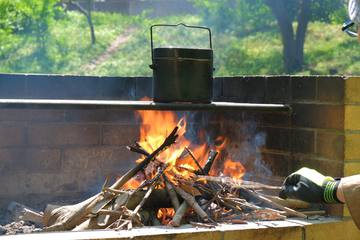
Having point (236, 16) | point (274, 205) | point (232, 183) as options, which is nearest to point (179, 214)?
point (232, 183)

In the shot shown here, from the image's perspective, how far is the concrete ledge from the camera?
2.61 metres

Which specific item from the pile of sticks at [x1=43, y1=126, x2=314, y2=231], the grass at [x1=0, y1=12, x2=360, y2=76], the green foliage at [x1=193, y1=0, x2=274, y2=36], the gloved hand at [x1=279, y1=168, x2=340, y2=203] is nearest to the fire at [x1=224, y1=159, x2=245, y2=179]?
the pile of sticks at [x1=43, y1=126, x2=314, y2=231]

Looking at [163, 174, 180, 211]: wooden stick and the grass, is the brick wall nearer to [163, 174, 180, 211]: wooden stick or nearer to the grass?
[163, 174, 180, 211]: wooden stick

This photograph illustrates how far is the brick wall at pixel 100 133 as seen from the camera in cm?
350

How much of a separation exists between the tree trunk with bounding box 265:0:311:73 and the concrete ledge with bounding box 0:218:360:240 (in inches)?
471

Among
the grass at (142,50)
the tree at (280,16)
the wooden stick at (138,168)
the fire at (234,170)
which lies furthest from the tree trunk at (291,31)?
the wooden stick at (138,168)

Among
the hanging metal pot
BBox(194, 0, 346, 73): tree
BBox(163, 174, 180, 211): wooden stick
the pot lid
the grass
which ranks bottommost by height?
BBox(163, 174, 180, 211): wooden stick

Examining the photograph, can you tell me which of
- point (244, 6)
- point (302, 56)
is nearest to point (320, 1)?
point (302, 56)

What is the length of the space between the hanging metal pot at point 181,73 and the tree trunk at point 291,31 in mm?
11802

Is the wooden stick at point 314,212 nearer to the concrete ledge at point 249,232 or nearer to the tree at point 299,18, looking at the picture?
the concrete ledge at point 249,232

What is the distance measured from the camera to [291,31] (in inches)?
601

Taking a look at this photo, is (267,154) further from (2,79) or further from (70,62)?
(70,62)

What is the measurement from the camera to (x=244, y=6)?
17.5 meters

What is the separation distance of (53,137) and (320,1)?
1218cm
